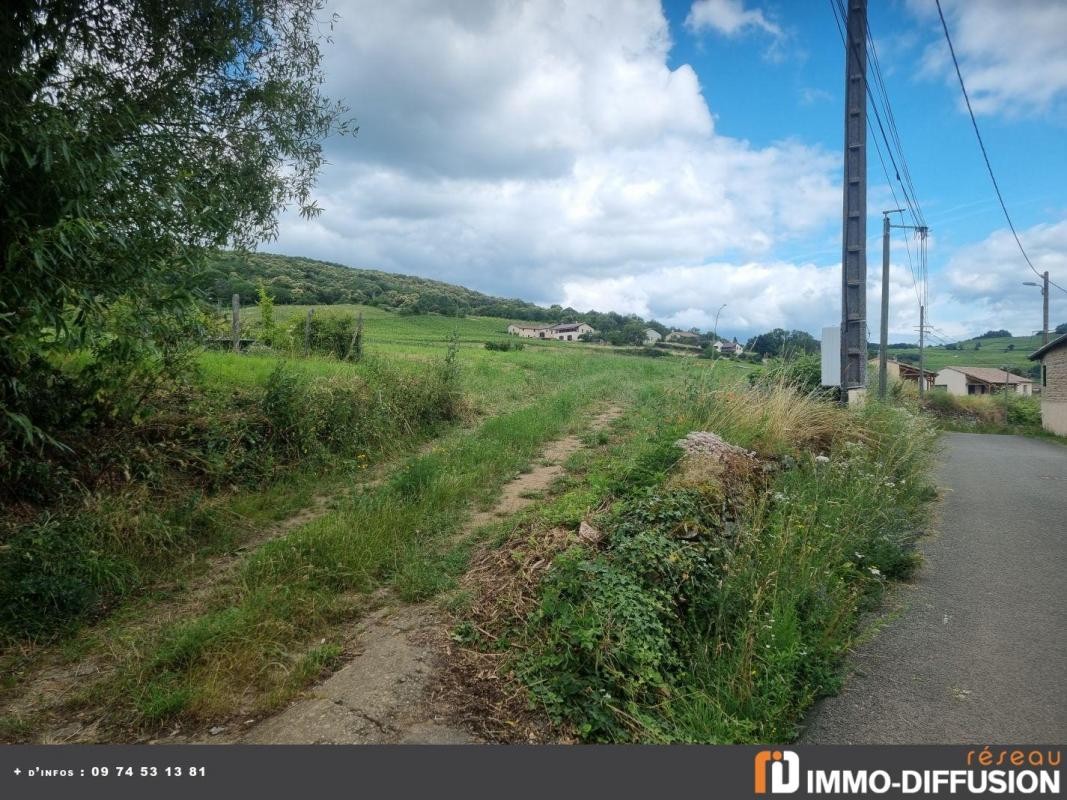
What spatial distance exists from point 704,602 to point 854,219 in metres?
8.58

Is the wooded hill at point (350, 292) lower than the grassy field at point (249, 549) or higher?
higher

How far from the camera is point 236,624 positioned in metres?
3.85

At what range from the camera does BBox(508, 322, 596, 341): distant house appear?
164 ft

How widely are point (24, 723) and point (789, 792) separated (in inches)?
154

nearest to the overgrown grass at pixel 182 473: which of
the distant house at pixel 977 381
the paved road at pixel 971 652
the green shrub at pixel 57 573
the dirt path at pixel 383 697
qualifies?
the green shrub at pixel 57 573

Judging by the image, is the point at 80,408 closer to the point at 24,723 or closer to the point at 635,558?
the point at 24,723

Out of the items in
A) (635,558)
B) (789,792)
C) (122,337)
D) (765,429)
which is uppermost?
(122,337)

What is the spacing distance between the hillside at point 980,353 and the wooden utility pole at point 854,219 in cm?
6912

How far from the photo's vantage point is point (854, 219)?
10.1 m

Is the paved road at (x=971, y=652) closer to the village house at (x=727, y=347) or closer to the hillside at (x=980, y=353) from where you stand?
the village house at (x=727, y=347)

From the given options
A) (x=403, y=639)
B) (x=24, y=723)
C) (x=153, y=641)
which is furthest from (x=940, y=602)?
(x=24, y=723)

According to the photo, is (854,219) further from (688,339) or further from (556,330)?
(556,330)

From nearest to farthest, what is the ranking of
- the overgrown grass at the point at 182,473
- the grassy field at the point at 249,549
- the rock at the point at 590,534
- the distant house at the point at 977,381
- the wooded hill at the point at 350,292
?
the grassy field at the point at 249,549, the overgrown grass at the point at 182,473, the rock at the point at 590,534, the wooded hill at the point at 350,292, the distant house at the point at 977,381

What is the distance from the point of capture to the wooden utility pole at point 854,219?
1003 cm
